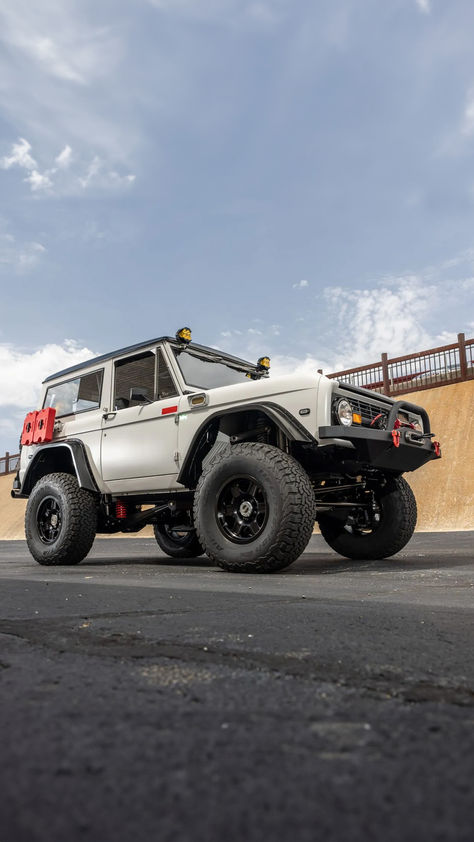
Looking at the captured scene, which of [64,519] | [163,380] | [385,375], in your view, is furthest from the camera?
[385,375]

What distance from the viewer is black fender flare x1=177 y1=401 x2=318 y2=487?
14.4ft

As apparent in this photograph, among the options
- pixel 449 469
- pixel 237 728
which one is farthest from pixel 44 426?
pixel 449 469

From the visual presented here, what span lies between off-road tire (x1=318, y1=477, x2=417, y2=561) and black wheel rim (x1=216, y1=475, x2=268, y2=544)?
4.53 ft

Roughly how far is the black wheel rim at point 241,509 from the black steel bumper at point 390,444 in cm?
67

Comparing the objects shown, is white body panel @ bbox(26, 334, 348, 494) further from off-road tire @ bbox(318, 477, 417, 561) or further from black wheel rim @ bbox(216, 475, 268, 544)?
off-road tire @ bbox(318, 477, 417, 561)

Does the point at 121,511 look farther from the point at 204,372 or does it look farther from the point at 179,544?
the point at 204,372

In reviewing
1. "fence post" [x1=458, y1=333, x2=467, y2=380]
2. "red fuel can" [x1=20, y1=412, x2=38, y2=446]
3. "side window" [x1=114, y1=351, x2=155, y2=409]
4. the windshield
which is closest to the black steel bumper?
the windshield

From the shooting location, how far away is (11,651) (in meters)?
1.59

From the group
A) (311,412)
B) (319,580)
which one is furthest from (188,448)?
(319,580)

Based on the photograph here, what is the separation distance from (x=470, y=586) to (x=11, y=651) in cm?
247

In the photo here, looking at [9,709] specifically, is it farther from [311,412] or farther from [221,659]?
[311,412]

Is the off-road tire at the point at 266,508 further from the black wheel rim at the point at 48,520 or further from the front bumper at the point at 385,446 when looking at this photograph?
the black wheel rim at the point at 48,520

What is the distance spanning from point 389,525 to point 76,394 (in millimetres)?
3492

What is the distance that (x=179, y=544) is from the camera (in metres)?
7.12
